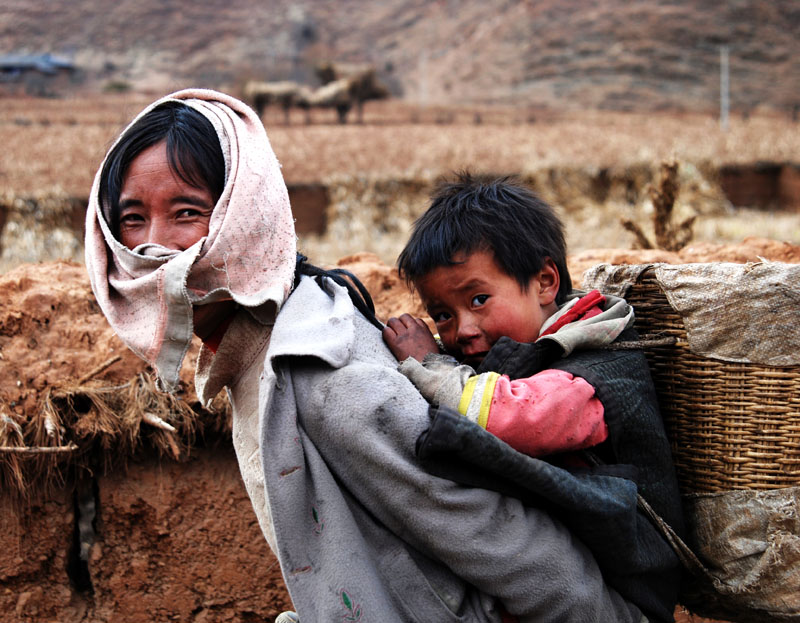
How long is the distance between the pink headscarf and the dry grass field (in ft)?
18.7

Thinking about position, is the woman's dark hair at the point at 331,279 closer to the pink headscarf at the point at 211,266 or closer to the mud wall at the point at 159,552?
the pink headscarf at the point at 211,266

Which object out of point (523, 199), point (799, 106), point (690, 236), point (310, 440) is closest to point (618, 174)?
point (690, 236)

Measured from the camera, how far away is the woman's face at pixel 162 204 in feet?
5.45

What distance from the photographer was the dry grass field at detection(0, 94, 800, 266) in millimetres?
9195

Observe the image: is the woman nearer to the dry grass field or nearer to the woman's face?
the woman's face

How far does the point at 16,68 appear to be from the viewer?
3002 centimetres

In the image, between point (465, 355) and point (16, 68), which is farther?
point (16, 68)

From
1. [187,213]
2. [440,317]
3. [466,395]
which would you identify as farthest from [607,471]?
[187,213]

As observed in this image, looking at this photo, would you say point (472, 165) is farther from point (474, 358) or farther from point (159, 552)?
point (474, 358)

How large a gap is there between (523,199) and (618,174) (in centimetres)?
926

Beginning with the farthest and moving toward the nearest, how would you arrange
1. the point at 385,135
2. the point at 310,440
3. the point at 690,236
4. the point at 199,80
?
the point at 199,80, the point at 385,135, the point at 690,236, the point at 310,440

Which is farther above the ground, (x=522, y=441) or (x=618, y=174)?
(x=522, y=441)

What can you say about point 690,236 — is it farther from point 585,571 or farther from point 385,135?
point 385,135

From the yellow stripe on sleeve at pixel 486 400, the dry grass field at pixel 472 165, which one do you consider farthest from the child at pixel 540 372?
the dry grass field at pixel 472 165
